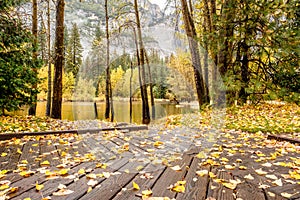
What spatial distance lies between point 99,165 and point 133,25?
30.8 feet

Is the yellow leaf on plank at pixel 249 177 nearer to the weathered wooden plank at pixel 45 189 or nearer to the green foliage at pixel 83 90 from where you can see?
the weathered wooden plank at pixel 45 189

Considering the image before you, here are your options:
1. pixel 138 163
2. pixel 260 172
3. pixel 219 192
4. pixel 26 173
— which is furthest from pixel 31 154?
pixel 260 172

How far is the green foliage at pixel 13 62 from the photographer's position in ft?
14.5

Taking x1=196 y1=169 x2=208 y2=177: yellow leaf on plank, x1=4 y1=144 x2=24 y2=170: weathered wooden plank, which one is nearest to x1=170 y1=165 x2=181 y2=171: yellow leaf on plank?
x1=196 y1=169 x2=208 y2=177: yellow leaf on plank

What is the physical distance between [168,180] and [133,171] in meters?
0.36

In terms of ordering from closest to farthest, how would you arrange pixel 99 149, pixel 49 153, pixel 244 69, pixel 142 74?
pixel 49 153 → pixel 99 149 → pixel 244 69 → pixel 142 74

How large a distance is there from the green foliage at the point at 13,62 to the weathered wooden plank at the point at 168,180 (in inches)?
154

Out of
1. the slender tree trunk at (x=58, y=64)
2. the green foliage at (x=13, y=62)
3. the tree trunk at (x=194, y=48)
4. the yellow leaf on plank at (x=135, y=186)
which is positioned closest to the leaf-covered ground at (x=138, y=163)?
the yellow leaf on plank at (x=135, y=186)

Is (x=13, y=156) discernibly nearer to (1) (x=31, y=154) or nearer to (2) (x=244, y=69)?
(1) (x=31, y=154)

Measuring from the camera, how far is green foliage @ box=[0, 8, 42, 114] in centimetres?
441

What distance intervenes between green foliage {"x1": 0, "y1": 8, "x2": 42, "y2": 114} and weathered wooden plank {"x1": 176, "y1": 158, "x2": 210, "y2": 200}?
4.10 m

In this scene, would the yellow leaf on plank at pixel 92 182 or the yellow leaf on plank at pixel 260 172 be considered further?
the yellow leaf on plank at pixel 260 172

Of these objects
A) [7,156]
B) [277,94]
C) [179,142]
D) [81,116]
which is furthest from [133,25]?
[7,156]

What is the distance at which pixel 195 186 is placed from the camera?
1.73 m
